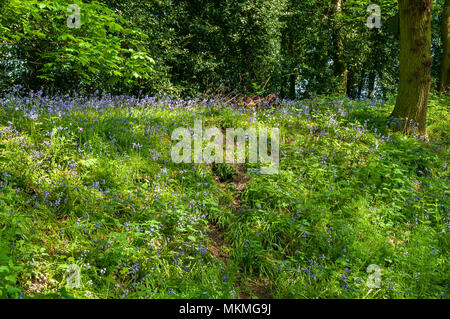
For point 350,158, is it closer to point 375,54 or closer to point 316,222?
point 316,222

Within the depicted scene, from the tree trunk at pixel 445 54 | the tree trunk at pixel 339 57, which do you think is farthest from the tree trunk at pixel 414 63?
Result: the tree trunk at pixel 445 54

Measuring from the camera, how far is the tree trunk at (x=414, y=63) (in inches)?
270

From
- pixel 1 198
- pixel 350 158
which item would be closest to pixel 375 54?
pixel 350 158

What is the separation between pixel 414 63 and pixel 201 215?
616cm

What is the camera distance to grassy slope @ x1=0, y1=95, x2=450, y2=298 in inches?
123

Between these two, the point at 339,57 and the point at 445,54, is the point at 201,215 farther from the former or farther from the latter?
the point at 445,54

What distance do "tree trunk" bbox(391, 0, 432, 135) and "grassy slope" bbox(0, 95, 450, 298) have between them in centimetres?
127

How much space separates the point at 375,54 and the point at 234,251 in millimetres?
18512

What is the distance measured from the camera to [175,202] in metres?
4.19

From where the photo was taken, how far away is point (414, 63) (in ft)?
23.1

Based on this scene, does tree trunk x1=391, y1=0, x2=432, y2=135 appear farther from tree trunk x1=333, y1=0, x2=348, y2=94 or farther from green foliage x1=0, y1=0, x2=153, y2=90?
tree trunk x1=333, y1=0, x2=348, y2=94

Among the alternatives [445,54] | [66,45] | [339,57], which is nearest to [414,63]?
[339,57]

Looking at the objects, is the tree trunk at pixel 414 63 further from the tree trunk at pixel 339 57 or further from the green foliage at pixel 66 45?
the tree trunk at pixel 339 57

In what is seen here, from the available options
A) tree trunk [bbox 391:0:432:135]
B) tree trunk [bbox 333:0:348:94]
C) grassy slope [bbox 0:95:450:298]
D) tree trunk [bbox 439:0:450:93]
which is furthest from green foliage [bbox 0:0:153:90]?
tree trunk [bbox 439:0:450:93]
